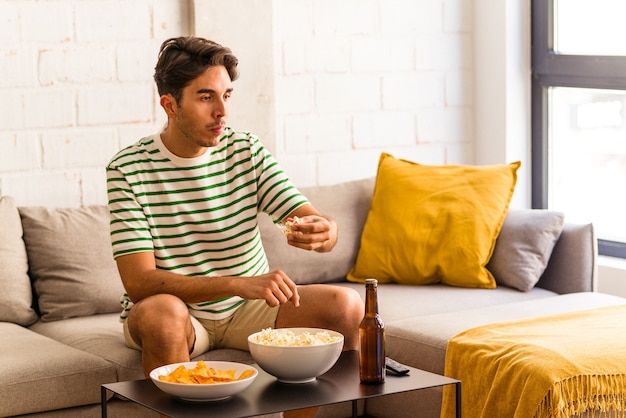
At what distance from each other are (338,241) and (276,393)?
4.93ft

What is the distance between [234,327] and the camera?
290cm

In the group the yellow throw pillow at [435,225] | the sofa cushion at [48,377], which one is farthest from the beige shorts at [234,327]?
the yellow throw pillow at [435,225]

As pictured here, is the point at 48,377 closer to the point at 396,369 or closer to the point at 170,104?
the point at 170,104

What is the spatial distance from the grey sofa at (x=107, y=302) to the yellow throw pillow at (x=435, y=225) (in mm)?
58

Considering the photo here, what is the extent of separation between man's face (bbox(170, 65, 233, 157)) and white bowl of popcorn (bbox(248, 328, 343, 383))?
0.71 meters

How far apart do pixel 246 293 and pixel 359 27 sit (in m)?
1.90

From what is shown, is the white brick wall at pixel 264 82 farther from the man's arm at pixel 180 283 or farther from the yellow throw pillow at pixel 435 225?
A: the man's arm at pixel 180 283

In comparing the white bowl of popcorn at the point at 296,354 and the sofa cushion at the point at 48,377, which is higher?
Answer: the white bowl of popcorn at the point at 296,354

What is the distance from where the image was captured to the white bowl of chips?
212 centimetres

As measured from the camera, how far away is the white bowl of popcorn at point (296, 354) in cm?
223

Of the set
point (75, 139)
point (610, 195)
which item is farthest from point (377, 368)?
point (610, 195)

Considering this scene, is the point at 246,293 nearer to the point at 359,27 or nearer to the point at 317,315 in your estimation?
the point at 317,315

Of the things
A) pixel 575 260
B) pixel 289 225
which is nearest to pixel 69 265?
pixel 289 225

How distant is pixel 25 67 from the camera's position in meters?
3.47
